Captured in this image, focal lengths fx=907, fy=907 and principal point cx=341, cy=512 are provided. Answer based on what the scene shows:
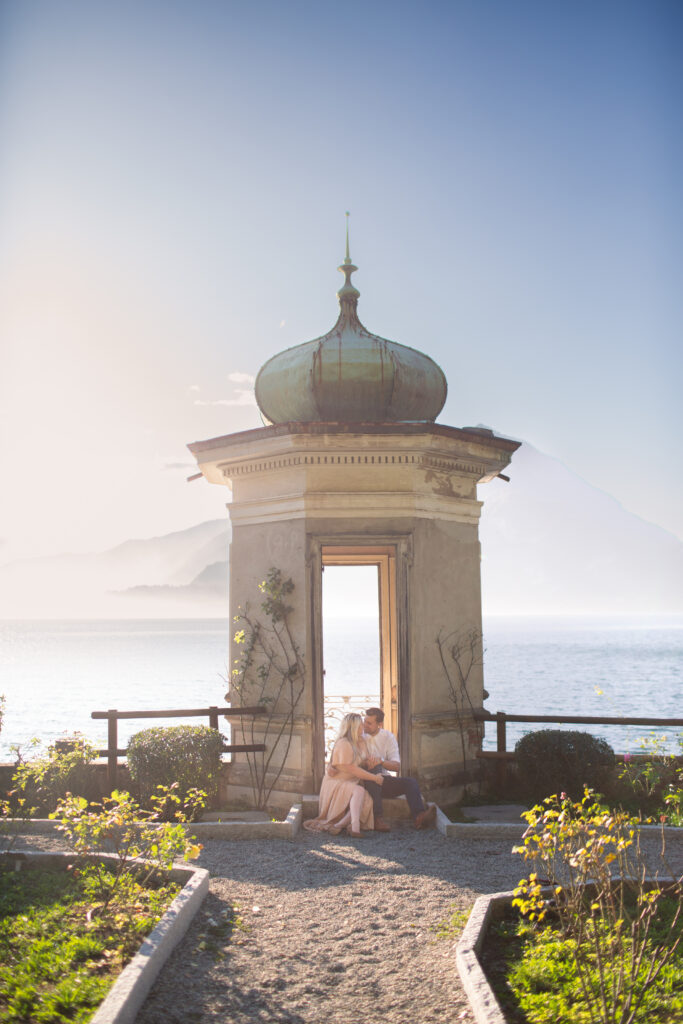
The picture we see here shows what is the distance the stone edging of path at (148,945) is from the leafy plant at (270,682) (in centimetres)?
325

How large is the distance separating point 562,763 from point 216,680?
5806cm

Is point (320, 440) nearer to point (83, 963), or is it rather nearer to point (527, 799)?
point (527, 799)

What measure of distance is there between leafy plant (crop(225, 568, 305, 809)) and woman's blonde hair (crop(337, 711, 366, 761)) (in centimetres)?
93

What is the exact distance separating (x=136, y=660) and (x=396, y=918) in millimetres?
86487

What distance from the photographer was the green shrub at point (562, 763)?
33.1 ft

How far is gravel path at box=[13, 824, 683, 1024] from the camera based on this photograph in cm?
488

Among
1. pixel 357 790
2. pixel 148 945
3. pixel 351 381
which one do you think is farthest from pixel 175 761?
pixel 351 381

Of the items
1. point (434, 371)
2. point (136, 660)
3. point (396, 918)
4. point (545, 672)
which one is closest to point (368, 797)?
point (396, 918)

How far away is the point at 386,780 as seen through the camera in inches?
373

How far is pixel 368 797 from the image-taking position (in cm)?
922

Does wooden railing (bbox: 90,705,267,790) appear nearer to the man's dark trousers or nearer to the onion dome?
the man's dark trousers

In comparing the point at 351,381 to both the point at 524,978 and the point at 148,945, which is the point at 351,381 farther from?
the point at 524,978

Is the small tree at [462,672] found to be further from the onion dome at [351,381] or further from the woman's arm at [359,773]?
the onion dome at [351,381]

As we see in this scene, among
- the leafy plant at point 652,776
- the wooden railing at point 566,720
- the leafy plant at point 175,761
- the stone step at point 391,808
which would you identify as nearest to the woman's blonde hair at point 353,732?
the stone step at point 391,808
